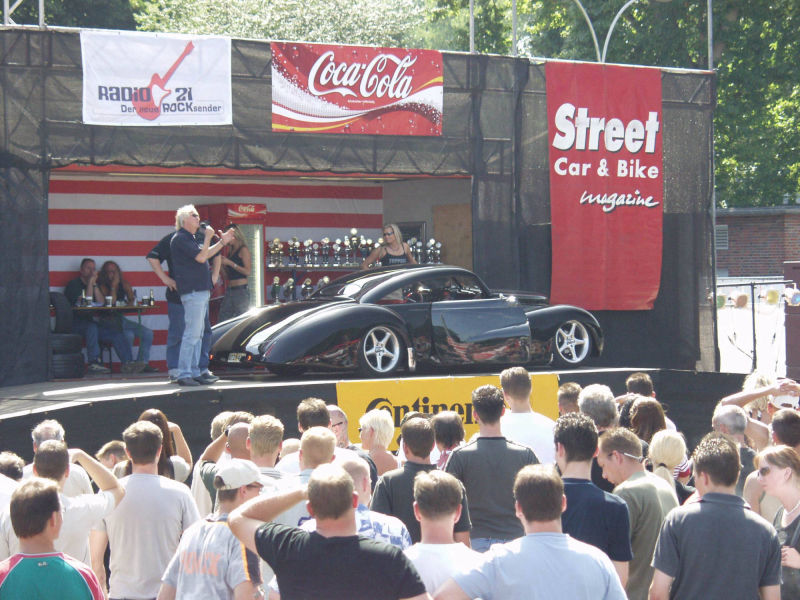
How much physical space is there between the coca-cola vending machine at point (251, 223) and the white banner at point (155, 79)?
11.7 feet

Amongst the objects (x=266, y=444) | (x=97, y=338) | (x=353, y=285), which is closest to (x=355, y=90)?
(x=353, y=285)

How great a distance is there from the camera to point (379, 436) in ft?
18.6

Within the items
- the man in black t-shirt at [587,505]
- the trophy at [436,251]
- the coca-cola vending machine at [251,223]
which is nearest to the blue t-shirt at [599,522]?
the man in black t-shirt at [587,505]

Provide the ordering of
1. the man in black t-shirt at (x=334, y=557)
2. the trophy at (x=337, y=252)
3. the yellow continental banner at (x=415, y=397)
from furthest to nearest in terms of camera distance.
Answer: the trophy at (x=337, y=252), the yellow continental banner at (x=415, y=397), the man in black t-shirt at (x=334, y=557)

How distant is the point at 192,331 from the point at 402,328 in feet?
7.58

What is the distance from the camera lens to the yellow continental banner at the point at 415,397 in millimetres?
10352

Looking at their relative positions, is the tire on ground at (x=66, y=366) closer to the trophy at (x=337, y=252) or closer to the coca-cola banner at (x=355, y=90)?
the coca-cola banner at (x=355, y=90)

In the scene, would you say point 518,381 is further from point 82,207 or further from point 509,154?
point 82,207

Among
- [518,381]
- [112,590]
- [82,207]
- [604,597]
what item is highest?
[82,207]

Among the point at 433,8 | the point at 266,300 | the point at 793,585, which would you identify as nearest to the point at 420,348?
the point at 266,300

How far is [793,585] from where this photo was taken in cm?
439

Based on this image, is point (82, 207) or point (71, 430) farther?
point (82, 207)

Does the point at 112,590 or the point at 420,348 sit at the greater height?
the point at 420,348

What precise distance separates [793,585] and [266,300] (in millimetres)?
12055
